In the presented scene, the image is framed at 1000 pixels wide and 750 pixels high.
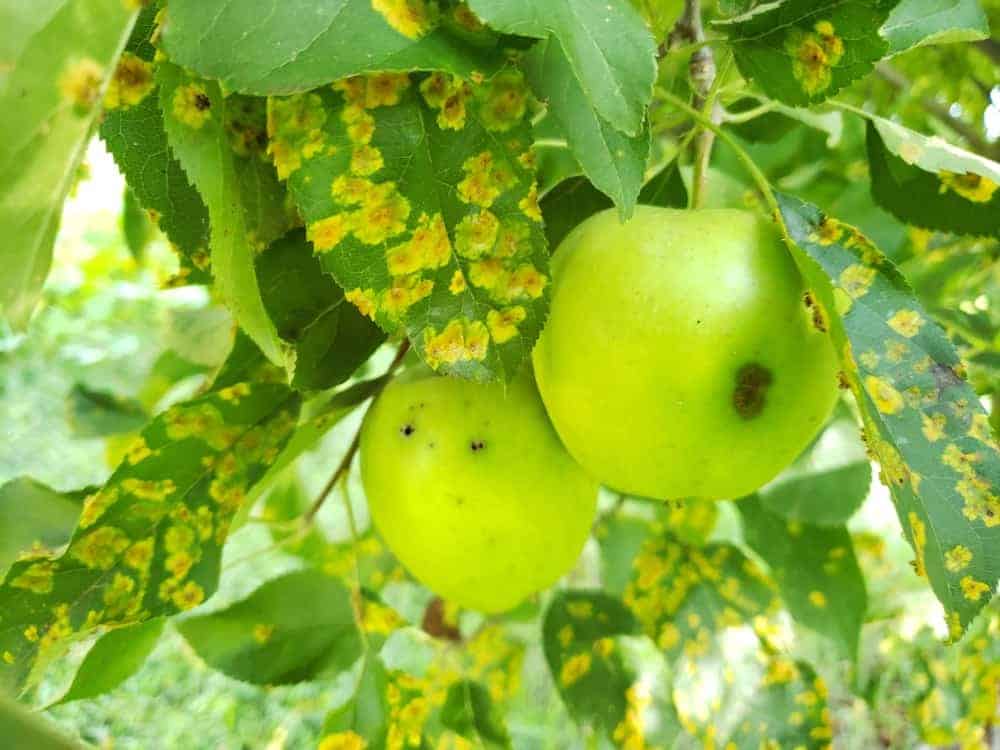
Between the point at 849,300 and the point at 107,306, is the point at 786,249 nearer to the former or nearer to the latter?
the point at 849,300

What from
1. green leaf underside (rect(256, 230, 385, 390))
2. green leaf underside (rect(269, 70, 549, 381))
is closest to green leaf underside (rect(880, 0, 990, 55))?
green leaf underside (rect(269, 70, 549, 381))

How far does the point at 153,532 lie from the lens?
66 centimetres

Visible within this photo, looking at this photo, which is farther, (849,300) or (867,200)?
(867,200)

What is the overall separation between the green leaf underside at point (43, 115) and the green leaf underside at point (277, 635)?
58 centimetres

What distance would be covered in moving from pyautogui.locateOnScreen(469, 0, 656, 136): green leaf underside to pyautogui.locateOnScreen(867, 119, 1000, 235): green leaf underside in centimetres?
25

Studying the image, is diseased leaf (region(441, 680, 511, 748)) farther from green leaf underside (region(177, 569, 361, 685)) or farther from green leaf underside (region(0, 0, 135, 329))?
green leaf underside (region(0, 0, 135, 329))

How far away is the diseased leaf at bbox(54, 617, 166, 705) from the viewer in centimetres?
67

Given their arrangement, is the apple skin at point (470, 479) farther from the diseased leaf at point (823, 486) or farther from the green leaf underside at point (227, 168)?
the diseased leaf at point (823, 486)

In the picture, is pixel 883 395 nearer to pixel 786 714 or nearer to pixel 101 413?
pixel 786 714

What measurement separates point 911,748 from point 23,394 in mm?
2706

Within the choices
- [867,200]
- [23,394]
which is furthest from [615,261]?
[23,394]

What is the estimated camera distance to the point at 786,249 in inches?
22.5

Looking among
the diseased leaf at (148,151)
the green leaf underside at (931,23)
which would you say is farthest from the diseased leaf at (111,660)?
the green leaf underside at (931,23)

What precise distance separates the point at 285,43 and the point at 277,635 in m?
0.65
